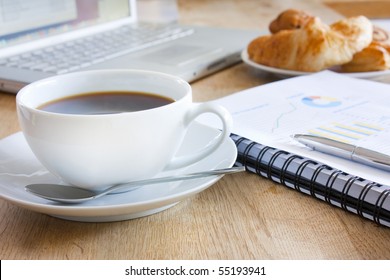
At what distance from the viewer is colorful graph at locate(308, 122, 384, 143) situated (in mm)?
552

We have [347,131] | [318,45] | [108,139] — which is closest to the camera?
[108,139]

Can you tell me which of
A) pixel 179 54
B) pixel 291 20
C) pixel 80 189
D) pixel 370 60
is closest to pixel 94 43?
pixel 179 54

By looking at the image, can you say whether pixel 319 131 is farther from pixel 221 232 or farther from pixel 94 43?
pixel 94 43

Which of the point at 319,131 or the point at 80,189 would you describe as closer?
the point at 80,189

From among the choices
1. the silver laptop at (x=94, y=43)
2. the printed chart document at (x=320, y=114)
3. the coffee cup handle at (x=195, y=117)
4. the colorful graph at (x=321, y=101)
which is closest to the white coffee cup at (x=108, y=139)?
the coffee cup handle at (x=195, y=117)

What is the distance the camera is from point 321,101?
674mm

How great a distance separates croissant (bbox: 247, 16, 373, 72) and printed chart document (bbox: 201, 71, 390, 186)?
0.05 m

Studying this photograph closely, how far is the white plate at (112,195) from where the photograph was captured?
1.37 feet

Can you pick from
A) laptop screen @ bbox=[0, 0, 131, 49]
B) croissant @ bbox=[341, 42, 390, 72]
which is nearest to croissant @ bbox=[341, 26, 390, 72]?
croissant @ bbox=[341, 42, 390, 72]

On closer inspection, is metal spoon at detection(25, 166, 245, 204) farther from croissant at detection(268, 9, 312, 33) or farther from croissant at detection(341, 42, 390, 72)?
croissant at detection(268, 9, 312, 33)

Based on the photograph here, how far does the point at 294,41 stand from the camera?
0.86m

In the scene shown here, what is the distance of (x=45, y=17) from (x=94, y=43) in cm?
11

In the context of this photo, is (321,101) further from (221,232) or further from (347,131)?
(221,232)

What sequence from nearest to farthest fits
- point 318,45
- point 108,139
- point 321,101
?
point 108,139
point 321,101
point 318,45
